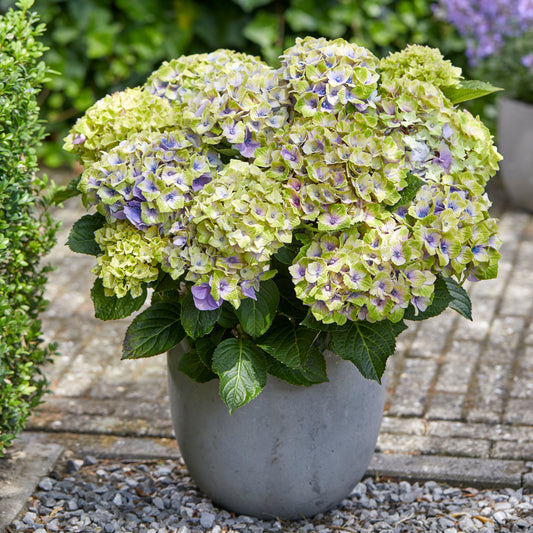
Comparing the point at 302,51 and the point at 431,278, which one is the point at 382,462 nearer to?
the point at 431,278

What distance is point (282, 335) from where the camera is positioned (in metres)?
2.24

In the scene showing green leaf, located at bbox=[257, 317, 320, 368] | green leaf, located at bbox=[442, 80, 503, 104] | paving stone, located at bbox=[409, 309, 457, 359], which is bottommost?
paving stone, located at bbox=[409, 309, 457, 359]

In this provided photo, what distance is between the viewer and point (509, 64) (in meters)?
5.23

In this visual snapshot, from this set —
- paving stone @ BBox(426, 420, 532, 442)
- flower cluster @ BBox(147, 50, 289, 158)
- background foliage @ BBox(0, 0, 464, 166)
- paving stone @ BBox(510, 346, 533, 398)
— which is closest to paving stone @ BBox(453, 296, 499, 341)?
paving stone @ BBox(510, 346, 533, 398)

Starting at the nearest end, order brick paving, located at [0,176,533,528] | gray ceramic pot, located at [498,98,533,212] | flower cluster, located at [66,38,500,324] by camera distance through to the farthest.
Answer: flower cluster, located at [66,38,500,324]
brick paving, located at [0,176,533,528]
gray ceramic pot, located at [498,98,533,212]

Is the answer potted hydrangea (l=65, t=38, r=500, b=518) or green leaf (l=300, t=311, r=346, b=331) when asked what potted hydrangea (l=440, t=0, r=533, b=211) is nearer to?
potted hydrangea (l=65, t=38, r=500, b=518)

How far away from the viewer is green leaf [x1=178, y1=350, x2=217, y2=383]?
92.0 inches

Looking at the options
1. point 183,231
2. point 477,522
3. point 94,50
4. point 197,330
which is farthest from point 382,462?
point 94,50

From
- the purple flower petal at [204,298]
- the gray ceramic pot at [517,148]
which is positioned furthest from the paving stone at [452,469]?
the gray ceramic pot at [517,148]

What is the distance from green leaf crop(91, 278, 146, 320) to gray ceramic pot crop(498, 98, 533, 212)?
134 inches

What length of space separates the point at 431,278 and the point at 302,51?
2.18 feet

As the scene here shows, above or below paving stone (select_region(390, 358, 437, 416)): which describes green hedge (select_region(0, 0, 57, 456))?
above

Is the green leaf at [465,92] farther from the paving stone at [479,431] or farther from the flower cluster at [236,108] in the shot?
the paving stone at [479,431]

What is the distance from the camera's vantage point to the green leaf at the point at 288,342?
7.10ft
